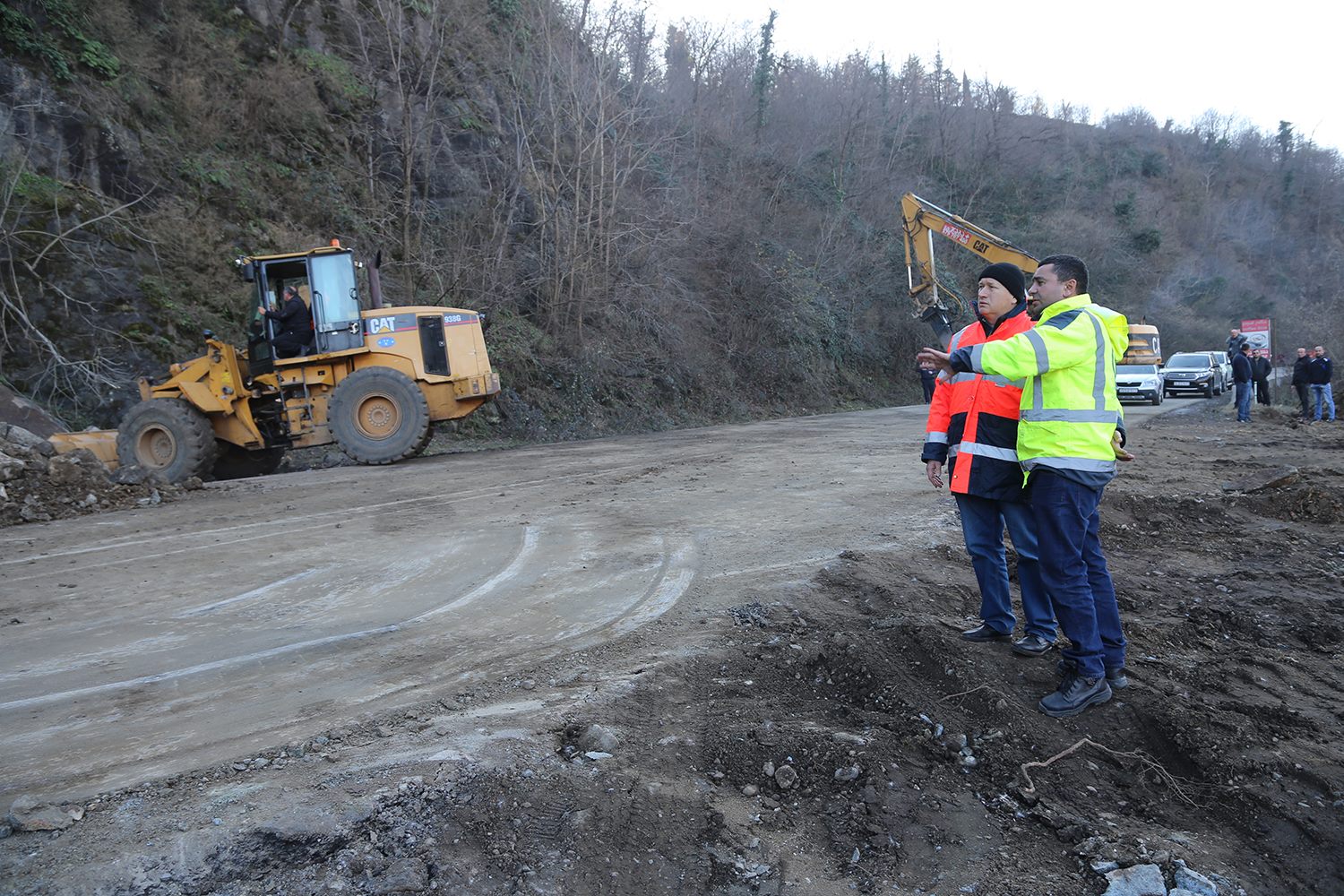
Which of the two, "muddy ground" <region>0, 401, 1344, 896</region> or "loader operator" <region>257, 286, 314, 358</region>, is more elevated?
"loader operator" <region>257, 286, 314, 358</region>

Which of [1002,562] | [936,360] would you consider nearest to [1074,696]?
[1002,562]

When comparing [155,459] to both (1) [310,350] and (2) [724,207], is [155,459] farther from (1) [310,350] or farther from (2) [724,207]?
(2) [724,207]

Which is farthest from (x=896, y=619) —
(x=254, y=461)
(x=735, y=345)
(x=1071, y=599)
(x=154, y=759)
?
(x=735, y=345)

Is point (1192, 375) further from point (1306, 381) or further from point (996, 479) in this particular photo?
point (996, 479)

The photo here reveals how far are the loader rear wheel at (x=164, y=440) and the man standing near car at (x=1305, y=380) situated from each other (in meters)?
21.6

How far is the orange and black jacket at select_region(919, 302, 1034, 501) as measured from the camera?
14.3 ft

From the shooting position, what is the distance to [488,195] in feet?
65.6

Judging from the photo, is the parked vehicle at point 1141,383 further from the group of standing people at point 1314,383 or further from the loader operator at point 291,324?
the loader operator at point 291,324

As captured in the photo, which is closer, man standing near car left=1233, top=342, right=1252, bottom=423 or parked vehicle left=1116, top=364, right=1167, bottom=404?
man standing near car left=1233, top=342, right=1252, bottom=423

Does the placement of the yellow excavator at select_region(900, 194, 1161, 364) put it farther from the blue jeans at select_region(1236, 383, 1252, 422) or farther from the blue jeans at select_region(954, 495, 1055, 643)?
the blue jeans at select_region(954, 495, 1055, 643)

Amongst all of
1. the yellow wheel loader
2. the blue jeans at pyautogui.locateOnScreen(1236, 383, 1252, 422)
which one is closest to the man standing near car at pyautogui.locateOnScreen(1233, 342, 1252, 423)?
the blue jeans at pyautogui.locateOnScreen(1236, 383, 1252, 422)

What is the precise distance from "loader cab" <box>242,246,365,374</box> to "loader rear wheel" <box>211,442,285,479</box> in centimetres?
147

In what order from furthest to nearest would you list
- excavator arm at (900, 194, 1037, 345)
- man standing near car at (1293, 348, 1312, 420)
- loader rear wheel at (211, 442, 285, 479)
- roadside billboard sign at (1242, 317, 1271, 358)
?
1. roadside billboard sign at (1242, 317, 1271, 358)
2. man standing near car at (1293, 348, 1312, 420)
3. excavator arm at (900, 194, 1037, 345)
4. loader rear wheel at (211, 442, 285, 479)

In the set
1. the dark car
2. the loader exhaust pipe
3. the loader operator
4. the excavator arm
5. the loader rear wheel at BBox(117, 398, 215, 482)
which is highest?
the excavator arm
